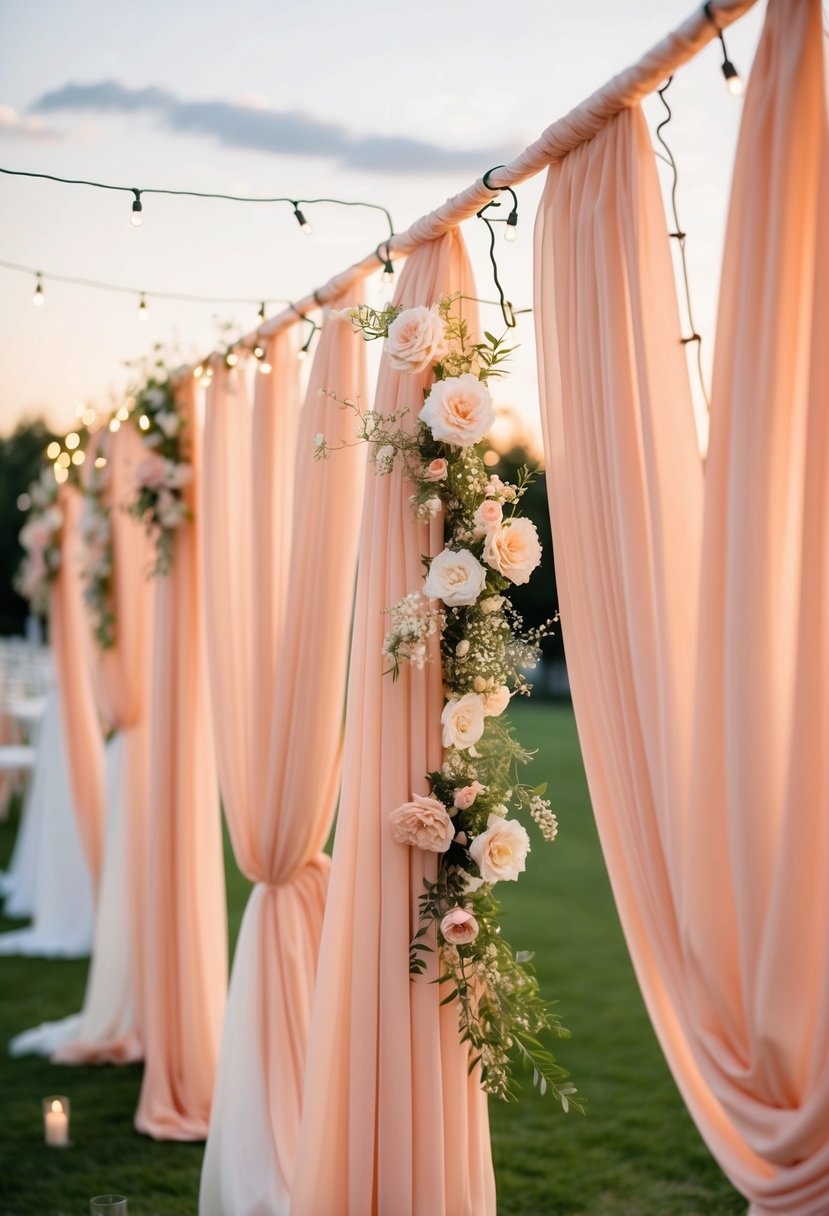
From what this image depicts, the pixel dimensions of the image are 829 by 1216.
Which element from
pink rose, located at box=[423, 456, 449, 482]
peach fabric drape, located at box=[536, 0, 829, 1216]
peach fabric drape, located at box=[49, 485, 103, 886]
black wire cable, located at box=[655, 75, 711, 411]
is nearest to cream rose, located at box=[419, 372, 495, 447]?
pink rose, located at box=[423, 456, 449, 482]

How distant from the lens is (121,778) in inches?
210

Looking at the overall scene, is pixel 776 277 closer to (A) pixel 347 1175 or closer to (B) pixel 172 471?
(A) pixel 347 1175

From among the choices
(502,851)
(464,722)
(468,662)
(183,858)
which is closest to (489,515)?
(468,662)

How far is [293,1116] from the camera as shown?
345 cm

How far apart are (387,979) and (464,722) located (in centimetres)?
64

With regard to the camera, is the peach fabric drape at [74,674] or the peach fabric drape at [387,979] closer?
the peach fabric drape at [387,979]

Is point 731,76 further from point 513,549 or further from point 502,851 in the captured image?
point 502,851

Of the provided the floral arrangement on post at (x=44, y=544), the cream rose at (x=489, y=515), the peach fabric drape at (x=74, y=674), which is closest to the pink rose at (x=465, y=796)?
the cream rose at (x=489, y=515)

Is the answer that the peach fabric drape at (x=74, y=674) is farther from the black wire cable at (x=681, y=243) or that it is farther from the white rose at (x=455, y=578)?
the black wire cable at (x=681, y=243)

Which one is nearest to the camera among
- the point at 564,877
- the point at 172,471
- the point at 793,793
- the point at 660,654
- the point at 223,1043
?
the point at 793,793

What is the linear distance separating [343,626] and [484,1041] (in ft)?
4.22

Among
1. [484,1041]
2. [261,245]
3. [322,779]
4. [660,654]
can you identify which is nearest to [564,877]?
[261,245]

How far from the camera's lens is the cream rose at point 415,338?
8.45 feet

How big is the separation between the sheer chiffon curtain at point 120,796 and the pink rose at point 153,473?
1.36ft
